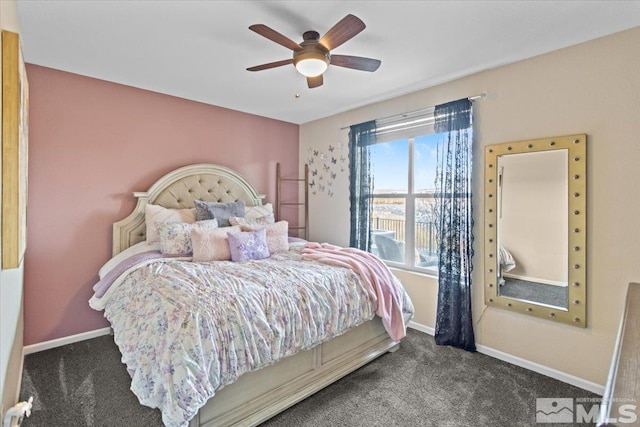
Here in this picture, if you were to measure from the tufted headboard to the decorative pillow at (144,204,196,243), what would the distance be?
0.13m

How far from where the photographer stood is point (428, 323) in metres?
3.16

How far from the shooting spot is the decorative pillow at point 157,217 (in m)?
2.99

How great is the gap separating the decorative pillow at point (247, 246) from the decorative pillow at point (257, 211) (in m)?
0.86

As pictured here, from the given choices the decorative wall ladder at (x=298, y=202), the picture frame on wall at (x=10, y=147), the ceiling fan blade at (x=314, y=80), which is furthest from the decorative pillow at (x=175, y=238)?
the decorative wall ladder at (x=298, y=202)

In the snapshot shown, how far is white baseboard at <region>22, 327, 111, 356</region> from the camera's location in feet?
8.62

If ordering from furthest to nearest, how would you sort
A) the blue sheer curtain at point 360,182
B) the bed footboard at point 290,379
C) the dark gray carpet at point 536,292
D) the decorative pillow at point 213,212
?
the blue sheer curtain at point 360,182
the decorative pillow at point 213,212
the dark gray carpet at point 536,292
the bed footboard at point 290,379

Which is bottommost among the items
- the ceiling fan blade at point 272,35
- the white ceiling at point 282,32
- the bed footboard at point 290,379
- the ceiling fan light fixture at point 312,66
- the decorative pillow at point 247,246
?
the bed footboard at point 290,379

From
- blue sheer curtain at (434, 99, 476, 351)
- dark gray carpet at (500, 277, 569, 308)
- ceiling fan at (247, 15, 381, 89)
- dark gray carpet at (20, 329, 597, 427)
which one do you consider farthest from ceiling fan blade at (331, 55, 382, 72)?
dark gray carpet at (20, 329, 597, 427)

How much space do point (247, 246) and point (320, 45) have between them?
1725mm

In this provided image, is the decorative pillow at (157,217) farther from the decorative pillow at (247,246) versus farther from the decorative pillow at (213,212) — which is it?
the decorative pillow at (247,246)

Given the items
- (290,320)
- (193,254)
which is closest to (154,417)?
(290,320)

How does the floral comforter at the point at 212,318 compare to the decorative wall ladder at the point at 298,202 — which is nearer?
the floral comforter at the point at 212,318

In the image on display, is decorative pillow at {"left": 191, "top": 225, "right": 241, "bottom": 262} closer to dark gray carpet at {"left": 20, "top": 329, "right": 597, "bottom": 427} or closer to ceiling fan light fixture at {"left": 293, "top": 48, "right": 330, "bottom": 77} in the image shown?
dark gray carpet at {"left": 20, "top": 329, "right": 597, "bottom": 427}

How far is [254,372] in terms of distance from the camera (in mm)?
1773
